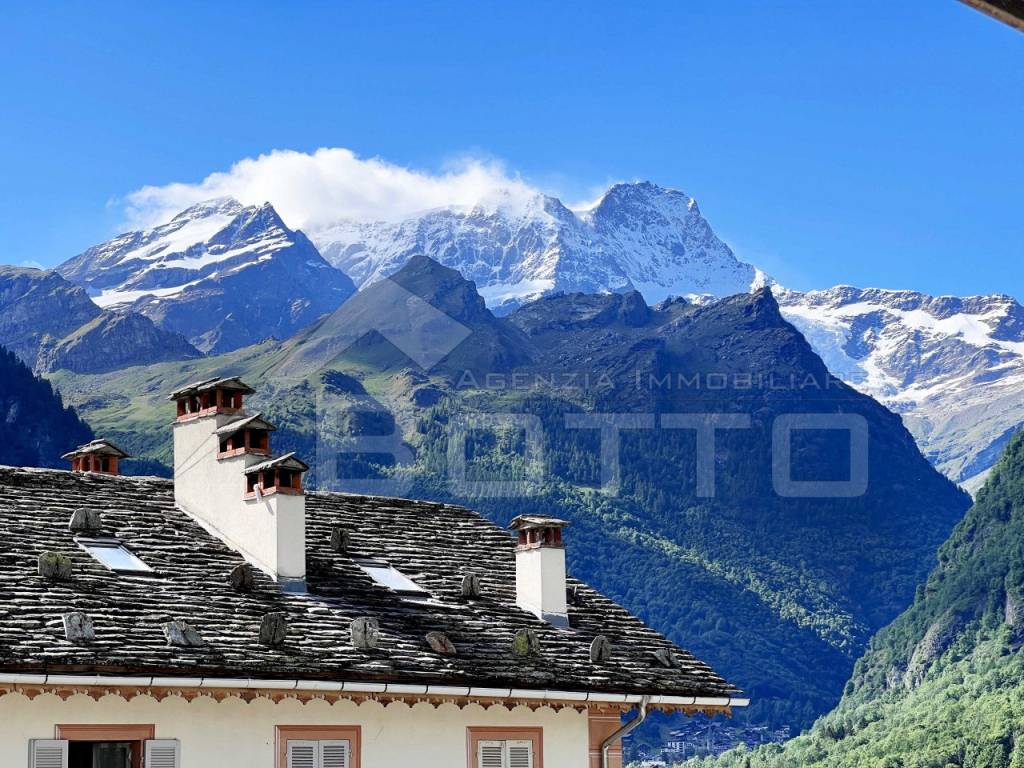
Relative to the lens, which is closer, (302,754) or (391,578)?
(302,754)

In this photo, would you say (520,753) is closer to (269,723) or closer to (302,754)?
(302,754)

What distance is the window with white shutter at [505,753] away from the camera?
25562 mm

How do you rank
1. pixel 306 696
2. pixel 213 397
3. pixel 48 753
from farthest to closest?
1. pixel 213 397
2. pixel 306 696
3. pixel 48 753

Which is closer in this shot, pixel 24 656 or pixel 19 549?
pixel 24 656

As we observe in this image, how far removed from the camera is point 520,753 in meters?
26.0

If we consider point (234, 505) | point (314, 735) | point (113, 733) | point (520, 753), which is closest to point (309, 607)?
point (314, 735)

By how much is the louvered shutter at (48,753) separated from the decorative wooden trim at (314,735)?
286 centimetres

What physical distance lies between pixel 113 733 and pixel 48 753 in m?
0.86

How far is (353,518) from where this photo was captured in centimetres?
3112

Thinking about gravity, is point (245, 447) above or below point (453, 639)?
above

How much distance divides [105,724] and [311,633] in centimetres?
307

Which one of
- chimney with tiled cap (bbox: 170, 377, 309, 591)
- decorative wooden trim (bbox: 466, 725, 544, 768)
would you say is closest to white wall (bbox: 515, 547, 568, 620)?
decorative wooden trim (bbox: 466, 725, 544, 768)

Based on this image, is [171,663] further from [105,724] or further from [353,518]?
[353,518]

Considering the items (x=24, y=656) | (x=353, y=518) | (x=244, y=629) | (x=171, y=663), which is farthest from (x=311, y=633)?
(x=353, y=518)
